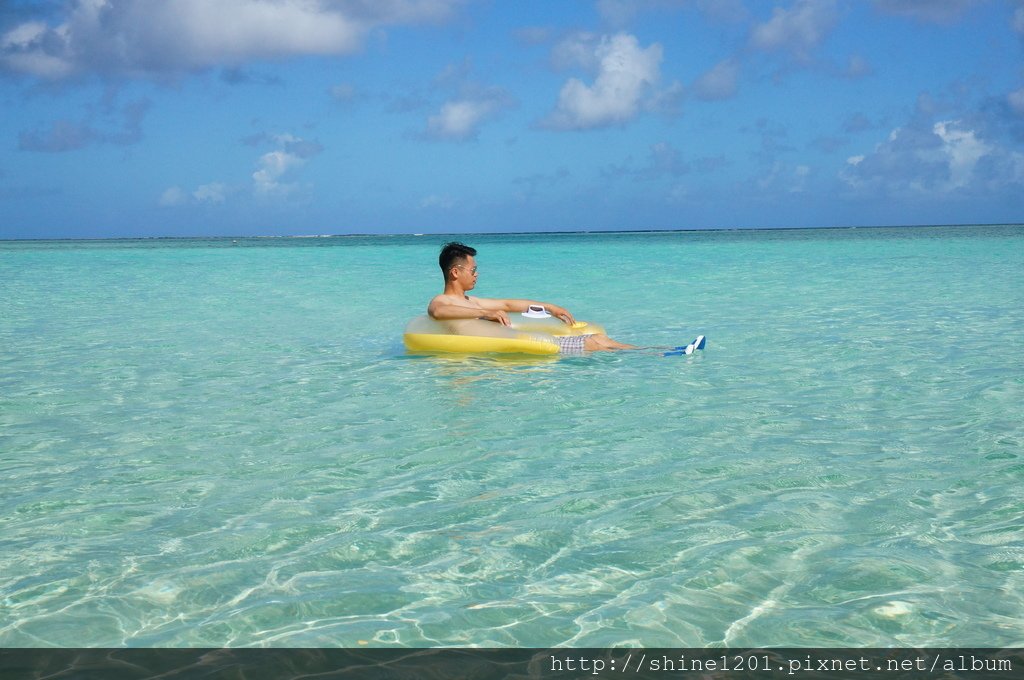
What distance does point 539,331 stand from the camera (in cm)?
737

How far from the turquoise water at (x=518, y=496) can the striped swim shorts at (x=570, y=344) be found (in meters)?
0.36

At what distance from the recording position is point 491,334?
279 inches

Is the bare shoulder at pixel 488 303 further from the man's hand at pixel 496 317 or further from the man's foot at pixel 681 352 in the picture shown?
the man's foot at pixel 681 352

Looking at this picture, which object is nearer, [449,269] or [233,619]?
[233,619]

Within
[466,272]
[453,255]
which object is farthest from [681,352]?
[453,255]

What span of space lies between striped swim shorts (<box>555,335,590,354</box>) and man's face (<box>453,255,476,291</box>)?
2.87 feet

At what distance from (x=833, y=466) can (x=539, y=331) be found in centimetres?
382

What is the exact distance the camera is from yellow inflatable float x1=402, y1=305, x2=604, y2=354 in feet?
22.9

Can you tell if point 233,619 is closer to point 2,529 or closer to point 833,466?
point 2,529

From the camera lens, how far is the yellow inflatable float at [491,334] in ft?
22.9

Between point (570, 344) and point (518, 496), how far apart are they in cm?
366

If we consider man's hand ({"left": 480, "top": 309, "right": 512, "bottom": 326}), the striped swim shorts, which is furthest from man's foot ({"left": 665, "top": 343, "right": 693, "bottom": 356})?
man's hand ({"left": 480, "top": 309, "right": 512, "bottom": 326})

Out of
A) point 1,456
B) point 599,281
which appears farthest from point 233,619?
point 599,281

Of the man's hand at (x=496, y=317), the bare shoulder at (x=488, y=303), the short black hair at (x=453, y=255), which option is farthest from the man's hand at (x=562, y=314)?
the short black hair at (x=453, y=255)
